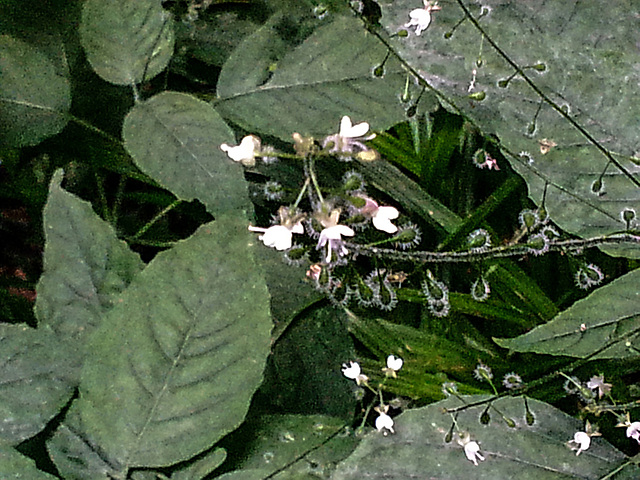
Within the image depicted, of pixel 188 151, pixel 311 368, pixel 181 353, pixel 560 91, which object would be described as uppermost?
pixel 560 91

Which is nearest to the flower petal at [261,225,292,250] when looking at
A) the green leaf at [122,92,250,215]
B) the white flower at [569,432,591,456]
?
the green leaf at [122,92,250,215]

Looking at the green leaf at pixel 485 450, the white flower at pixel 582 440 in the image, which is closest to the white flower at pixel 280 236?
the green leaf at pixel 485 450

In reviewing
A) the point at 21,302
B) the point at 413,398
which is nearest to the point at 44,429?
the point at 21,302

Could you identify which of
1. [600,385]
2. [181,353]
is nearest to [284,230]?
[181,353]

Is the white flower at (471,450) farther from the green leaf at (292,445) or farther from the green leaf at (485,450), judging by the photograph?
the green leaf at (292,445)

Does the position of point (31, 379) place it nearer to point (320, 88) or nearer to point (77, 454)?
point (77, 454)

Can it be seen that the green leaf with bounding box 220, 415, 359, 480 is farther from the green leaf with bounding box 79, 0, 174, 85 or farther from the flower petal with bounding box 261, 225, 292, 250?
the green leaf with bounding box 79, 0, 174, 85

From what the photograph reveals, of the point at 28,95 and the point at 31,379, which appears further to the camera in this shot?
the point at 28,95
